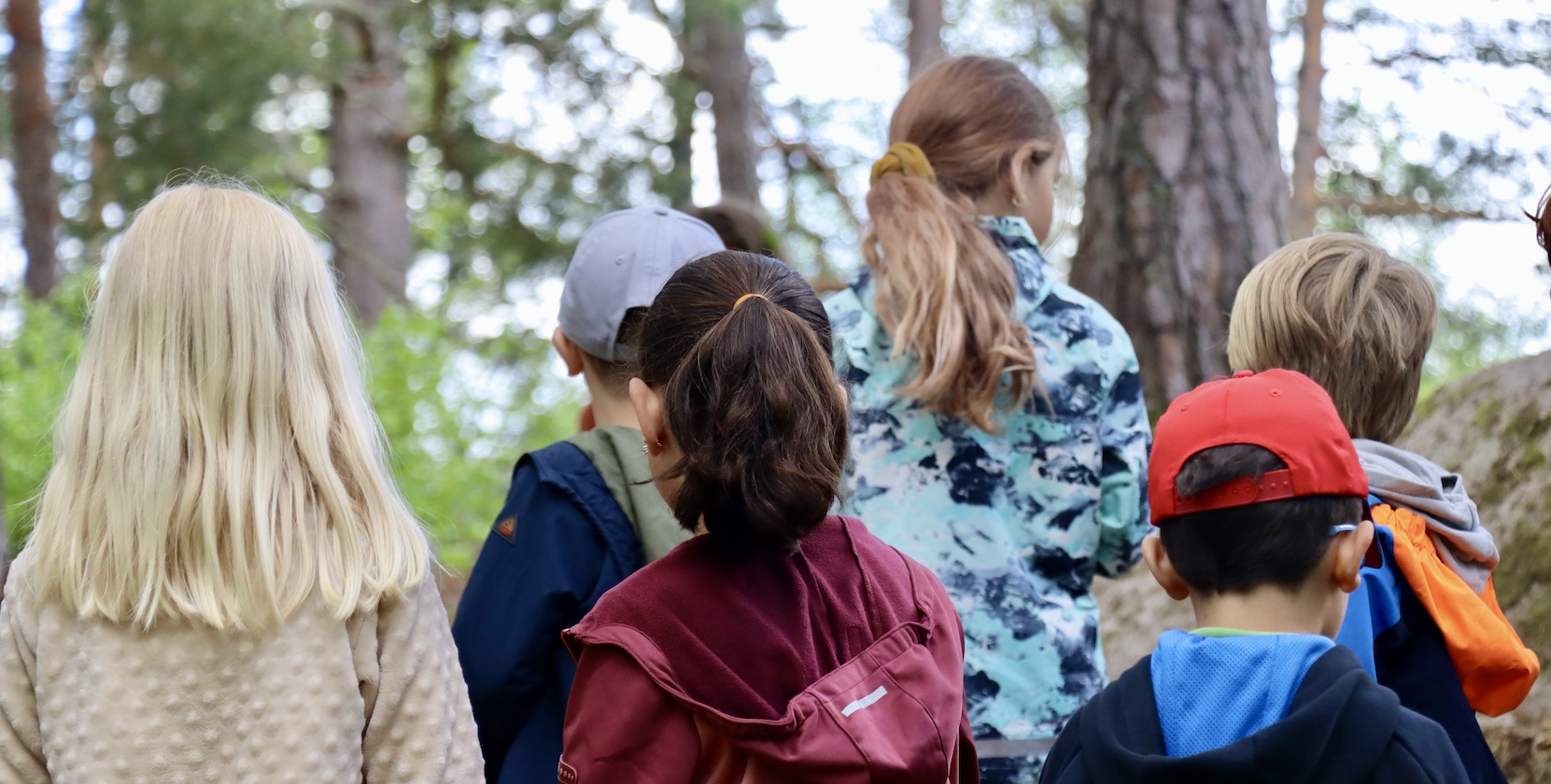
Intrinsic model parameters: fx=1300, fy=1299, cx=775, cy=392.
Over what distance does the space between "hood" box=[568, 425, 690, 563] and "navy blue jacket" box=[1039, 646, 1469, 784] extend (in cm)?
90

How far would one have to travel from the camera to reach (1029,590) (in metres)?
2.66

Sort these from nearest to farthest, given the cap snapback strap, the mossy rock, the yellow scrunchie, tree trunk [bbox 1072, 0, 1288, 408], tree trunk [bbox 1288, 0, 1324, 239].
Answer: the cap snapback strap
the yellow scrunchie
the mossy rock
tree trunk [bbox 1072, 0, 1288, 408]
tree trunk [bbox 1288, 0, 1324, 239]

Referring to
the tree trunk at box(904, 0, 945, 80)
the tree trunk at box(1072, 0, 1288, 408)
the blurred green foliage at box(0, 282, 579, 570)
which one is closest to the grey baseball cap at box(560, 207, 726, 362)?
the tree trunk at box(1072, 0, 1288, 408)

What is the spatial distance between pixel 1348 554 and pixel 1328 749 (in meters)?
0.32

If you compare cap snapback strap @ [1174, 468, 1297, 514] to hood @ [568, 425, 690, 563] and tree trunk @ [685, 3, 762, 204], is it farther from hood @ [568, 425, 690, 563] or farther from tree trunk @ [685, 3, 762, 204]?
tree trunk @ [685, 3, 762, 204]

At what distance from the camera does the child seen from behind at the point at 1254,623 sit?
5.18 feet

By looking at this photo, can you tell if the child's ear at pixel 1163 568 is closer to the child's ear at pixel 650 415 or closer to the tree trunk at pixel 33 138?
the child's ear at pixel 650 415

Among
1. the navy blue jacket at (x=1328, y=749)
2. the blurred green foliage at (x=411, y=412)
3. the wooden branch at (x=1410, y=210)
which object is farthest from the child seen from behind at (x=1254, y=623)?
the wooden branch at (x=1410, y=210)

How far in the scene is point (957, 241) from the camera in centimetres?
276

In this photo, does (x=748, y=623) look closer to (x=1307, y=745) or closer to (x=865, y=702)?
(x=865, y=702)

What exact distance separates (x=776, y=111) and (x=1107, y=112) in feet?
33.6

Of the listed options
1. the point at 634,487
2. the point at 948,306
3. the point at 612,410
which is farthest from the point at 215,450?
the point at 948,306

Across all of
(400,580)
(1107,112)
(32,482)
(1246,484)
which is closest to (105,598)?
(400,580)

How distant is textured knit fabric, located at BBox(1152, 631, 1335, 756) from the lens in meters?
1.67
